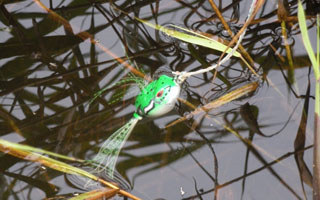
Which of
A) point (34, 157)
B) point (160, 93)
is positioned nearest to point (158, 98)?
point (160, 93)

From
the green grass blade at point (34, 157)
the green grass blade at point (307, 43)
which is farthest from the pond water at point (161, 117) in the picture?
the green grass blade at point (307, 43)

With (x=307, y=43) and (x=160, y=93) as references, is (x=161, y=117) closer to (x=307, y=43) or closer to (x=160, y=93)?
(x=160, y=93)

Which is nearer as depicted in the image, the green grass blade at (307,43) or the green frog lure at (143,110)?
the green grass blade at (307,43)

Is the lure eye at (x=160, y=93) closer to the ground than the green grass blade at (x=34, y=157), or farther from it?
farther from it

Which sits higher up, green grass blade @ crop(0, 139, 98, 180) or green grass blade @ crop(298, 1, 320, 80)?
green grass blade @ crop(298, 1, 320, 80)

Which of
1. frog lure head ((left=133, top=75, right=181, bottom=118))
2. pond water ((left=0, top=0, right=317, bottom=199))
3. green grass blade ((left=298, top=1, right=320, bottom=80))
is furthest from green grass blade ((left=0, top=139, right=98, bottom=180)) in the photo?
green grass blade ((left=298, top=1, right=320, bottom=80))

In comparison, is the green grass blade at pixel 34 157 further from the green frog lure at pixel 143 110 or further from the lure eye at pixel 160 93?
the lure eye at pixel 160 93

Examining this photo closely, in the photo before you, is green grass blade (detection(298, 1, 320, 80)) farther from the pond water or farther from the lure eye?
the lure eye
